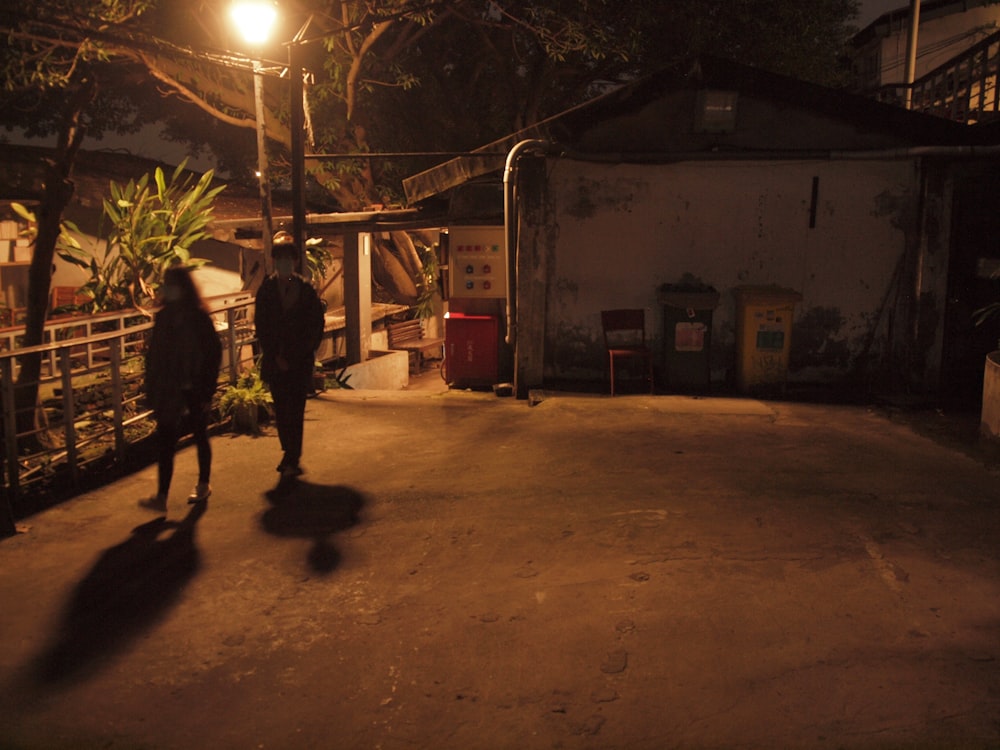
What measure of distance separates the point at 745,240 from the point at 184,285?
265 inches

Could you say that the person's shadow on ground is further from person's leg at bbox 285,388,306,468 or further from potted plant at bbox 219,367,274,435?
potted plant at bbox 219,367,274,435

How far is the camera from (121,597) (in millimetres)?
4820

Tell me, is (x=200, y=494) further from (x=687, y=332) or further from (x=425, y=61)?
(x=425, y=61)

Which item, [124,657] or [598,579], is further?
[598,579]

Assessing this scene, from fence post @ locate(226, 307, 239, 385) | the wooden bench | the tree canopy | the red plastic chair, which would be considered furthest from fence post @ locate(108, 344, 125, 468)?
the wooden bench

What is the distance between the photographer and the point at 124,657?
414 centimetres

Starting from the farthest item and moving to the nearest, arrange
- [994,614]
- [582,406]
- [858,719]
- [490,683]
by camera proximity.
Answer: [582,406] < [994,614] < [490,683] < [858,719]

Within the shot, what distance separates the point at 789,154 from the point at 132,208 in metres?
8.69

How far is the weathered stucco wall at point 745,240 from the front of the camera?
10.1m

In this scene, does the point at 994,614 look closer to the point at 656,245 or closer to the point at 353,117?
the point at 656,245

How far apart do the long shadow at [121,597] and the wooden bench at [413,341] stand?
12.9m

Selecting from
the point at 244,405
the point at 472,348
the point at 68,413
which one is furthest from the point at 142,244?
the point at 68,413

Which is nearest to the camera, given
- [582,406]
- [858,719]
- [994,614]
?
[858,719]

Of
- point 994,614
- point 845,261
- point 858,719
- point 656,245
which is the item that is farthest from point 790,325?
point 858,719
